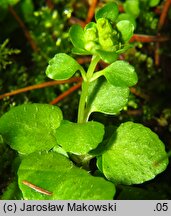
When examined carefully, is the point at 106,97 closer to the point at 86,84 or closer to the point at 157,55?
the point at 86,84

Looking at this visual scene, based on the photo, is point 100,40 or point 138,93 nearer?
point 100,40

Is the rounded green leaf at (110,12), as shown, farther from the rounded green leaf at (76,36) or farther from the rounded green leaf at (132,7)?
the rounded green leaf at (132,7)

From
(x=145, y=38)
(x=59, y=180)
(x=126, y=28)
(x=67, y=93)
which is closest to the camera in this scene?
(x=59, y=180)

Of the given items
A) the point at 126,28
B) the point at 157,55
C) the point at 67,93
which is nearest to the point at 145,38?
Result: the point at 157,55

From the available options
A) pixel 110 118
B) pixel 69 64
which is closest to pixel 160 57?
pixel 110 118

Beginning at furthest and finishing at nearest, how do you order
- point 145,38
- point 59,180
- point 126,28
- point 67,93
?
point 145,38 → point 67,93 → point 126,28 → point 59,180

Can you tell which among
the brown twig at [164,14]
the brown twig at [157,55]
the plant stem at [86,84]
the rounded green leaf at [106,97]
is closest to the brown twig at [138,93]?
the brown twig at [157,55]

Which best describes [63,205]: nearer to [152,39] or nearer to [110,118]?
[110,118]
